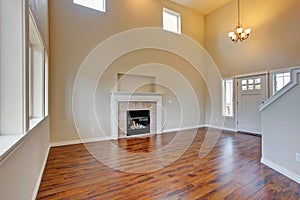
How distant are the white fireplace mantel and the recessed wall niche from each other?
0.27 meters

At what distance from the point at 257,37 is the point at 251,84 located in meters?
1.55

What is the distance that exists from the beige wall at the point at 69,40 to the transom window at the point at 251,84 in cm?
455

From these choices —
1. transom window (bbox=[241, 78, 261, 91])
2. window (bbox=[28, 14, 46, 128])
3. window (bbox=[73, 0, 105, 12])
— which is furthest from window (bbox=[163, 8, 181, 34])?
window (bbox=[28, 14, 46, 128])

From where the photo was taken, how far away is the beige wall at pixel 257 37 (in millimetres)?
4922

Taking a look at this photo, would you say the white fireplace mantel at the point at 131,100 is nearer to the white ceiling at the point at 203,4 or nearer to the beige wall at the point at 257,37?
the beige wall at the point at 257,37

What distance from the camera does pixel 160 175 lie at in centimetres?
278

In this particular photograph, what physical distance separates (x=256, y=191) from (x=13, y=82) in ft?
9.98

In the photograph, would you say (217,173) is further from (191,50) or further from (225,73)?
(191,50)

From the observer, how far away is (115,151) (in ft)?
13.3

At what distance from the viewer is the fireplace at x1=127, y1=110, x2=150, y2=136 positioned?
18.7 feet

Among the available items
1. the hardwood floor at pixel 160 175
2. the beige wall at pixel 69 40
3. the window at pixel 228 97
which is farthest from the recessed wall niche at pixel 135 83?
the window at pixel 228 97

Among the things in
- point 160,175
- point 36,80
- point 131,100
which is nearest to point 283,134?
point 160,175

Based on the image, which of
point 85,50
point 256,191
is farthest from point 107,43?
point 256,191

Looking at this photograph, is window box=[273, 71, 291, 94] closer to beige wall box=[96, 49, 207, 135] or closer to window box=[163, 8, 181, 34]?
beige wall box=[96, 49, 207, 135]
